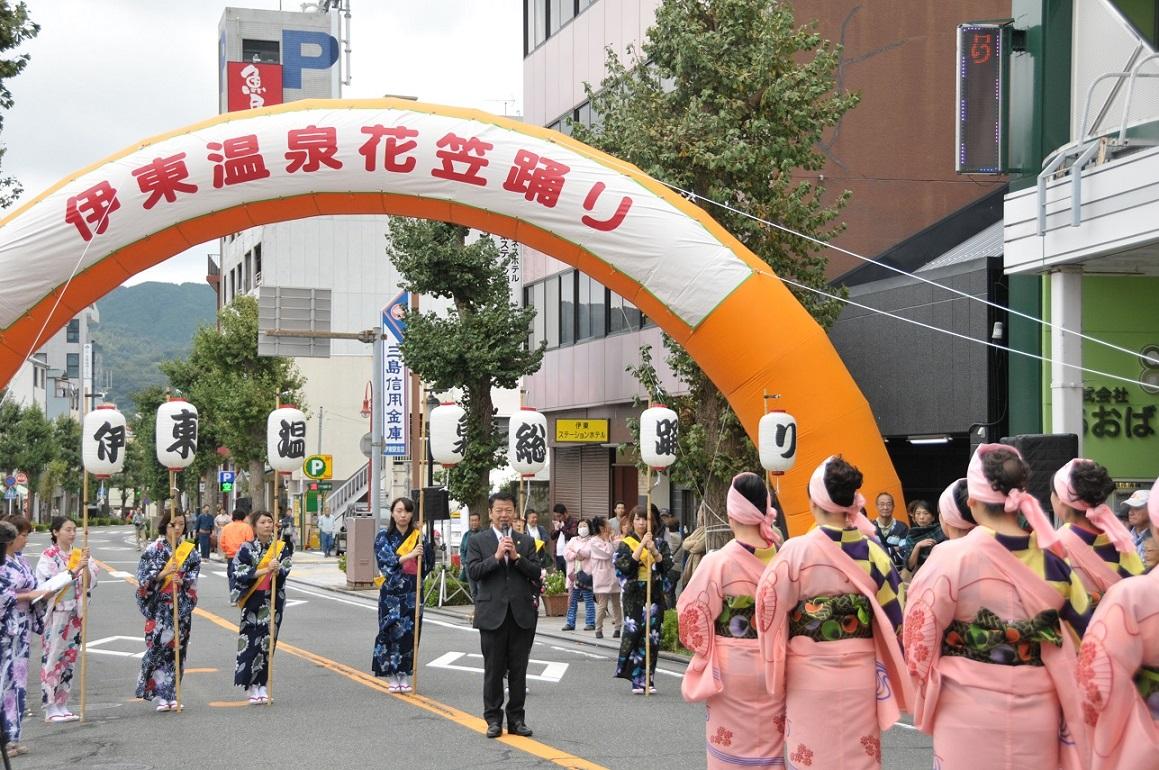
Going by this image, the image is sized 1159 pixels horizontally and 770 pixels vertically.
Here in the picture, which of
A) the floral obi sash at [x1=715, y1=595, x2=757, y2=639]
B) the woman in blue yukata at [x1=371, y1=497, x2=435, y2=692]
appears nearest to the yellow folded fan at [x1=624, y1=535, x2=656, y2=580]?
the woman in blue yukata at [x1=371, y1=497, x2=435, y2=692]

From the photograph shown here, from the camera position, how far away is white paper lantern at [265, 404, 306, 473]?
14633 mm

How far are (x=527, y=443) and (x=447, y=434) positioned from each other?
945 mm

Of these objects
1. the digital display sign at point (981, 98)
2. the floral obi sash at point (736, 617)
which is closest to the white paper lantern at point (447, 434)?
the digital display sign at point (981, 98)

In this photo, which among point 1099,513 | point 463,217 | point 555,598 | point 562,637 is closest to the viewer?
point 1099,513

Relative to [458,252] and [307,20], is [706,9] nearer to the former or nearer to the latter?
[458,252]

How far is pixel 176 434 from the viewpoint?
44.4 feet

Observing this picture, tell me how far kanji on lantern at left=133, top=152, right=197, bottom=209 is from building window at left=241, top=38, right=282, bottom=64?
177 ft

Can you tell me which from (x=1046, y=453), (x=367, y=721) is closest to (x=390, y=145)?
(x=367, y=721)

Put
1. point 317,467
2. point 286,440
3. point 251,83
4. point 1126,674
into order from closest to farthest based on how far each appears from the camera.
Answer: point 1126,674 → point 286,440 → point 317,467 → point 251,83

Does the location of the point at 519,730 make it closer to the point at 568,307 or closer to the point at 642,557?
the point at 642,557

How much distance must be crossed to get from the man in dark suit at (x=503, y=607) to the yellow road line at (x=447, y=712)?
27 cm

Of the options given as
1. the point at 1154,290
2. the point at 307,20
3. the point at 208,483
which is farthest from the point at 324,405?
the point at 1154,290

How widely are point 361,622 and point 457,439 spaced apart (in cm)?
722

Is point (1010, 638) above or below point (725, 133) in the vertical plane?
below
